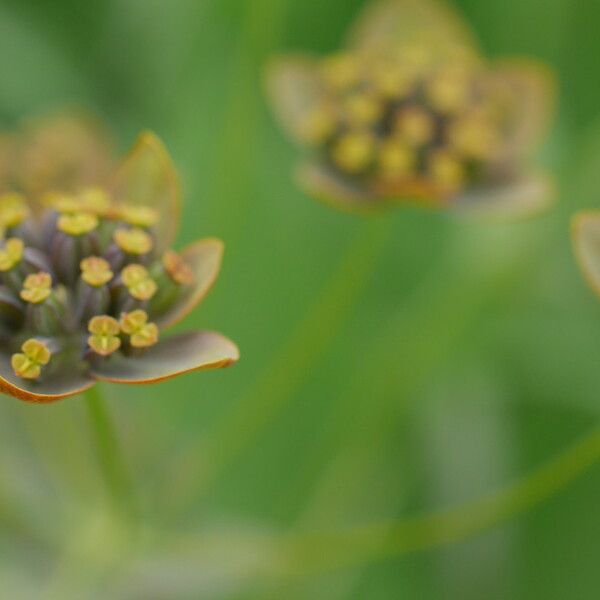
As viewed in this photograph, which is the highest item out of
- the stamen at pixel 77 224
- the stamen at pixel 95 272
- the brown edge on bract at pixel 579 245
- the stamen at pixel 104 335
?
the brown edge on bract at pixel 579 245

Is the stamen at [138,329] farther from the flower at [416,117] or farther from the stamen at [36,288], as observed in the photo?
the flower at [416,117]

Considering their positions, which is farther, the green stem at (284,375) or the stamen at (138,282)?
the green stem at (284,375)

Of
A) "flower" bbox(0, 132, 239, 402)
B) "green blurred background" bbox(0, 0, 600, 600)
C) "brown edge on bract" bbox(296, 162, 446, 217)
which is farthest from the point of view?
"green blurred background" bbox(0, 0, 600, 600)

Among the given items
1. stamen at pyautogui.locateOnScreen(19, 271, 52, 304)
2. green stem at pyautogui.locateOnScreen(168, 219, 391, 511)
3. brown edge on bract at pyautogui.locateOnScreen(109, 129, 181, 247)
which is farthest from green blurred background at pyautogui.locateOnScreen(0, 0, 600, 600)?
stamen at pyautogui.locateOnScreen(19, 271, 52, 304)

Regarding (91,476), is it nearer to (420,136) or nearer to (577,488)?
(420,136)

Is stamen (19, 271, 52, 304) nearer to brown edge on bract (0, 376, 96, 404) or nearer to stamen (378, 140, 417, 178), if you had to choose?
brown edge on bract (0, 376, 96, 404)

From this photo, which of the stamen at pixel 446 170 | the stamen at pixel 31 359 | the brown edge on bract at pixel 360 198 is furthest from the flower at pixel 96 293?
the stamen at pixel 446 170

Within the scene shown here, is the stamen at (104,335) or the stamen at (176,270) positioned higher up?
the stamen at (176,270)
